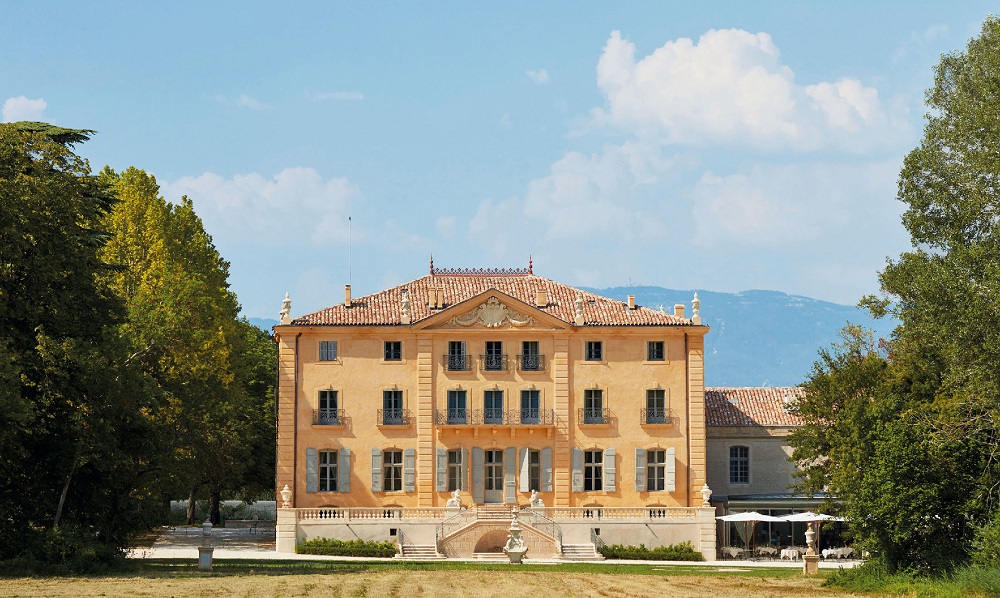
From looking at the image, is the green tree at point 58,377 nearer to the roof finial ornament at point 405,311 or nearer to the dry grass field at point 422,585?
the dry grass field at point 422,585

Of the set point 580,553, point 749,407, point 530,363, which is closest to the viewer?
point 580,553

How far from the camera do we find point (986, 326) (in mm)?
32375

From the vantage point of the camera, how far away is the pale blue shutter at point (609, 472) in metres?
57.5

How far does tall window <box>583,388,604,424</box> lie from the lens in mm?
57906

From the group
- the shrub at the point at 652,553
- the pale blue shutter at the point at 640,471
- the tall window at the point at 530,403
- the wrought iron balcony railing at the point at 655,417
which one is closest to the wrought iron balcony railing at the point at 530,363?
the tall window at the point at 530,403

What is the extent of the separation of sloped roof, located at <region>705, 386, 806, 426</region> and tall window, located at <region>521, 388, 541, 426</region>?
8.01m

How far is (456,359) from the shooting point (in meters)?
57.8

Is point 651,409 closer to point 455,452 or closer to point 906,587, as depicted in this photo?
point 455,452

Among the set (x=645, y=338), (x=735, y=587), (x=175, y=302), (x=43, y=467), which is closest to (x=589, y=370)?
(x=645, y=338)

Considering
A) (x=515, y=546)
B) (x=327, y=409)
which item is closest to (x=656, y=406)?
(x=515, y=546)

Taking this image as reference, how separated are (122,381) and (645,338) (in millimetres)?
25659

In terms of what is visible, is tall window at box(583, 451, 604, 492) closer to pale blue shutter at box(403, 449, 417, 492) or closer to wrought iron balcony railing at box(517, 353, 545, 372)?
wrought iron balcony railing at box(517, 353, 545, 372)

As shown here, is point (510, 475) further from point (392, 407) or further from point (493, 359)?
point (392, 407)

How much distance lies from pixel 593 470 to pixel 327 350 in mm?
11393
